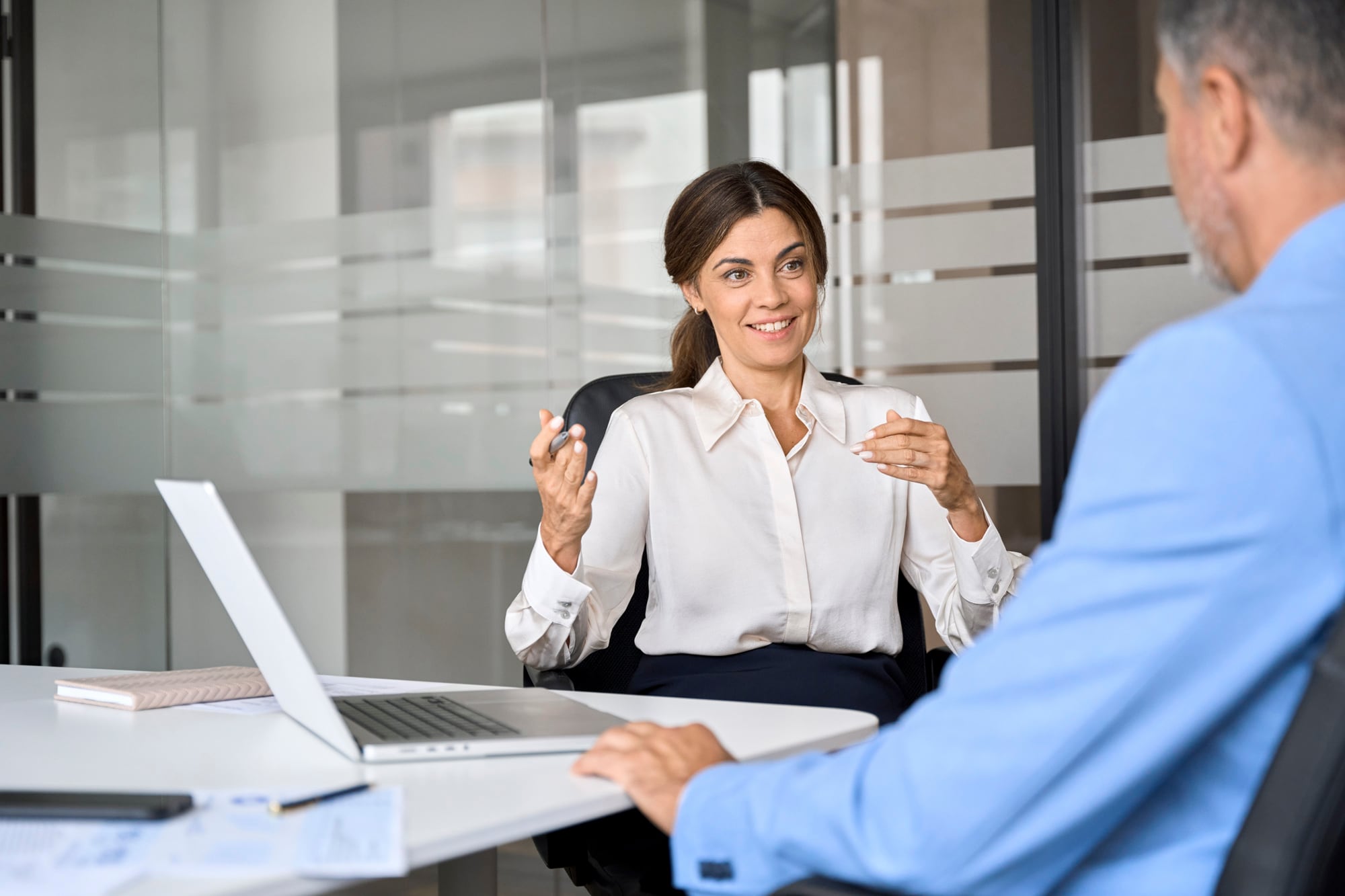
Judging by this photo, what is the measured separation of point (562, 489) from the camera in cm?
189

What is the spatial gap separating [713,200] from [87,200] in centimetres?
283

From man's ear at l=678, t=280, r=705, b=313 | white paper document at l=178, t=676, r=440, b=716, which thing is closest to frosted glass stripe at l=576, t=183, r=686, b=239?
man's ear at l=678, t=280, r=705, b=313

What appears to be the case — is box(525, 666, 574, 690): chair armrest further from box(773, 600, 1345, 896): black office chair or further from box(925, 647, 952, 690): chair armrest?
box(773, 600, 1345, 896): black office chair

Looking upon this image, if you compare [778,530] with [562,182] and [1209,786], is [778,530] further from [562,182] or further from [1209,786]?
[562,182]

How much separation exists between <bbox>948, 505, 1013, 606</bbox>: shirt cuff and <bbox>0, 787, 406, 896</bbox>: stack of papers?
1.29 m

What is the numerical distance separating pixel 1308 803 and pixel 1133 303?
2.60 metres

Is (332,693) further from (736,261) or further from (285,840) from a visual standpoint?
(736,261)

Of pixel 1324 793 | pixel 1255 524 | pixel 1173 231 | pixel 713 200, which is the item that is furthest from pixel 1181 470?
pixel 1173 231

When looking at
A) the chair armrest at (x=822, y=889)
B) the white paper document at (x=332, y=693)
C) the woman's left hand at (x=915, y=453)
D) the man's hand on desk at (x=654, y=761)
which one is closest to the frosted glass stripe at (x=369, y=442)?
the woman's left hand at (x=915, y=453)

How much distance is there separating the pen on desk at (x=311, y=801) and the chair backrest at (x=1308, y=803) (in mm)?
675

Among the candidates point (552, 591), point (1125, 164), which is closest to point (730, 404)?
point (552, 591)

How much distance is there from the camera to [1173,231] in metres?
3.18

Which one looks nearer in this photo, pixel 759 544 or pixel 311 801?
pixel 311 801

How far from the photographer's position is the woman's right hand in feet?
6.02
